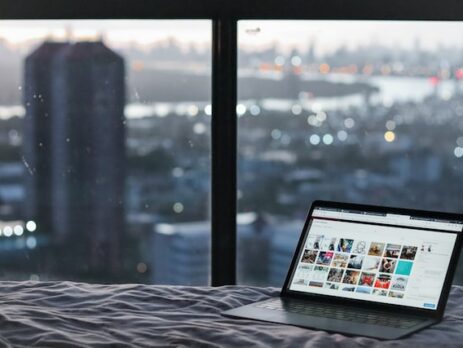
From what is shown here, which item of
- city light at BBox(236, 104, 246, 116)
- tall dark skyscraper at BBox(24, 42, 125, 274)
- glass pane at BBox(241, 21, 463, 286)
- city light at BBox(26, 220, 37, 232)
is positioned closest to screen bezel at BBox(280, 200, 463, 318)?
city light at BBox(236, 104, 246, 116)

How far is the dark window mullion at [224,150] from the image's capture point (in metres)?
3.53

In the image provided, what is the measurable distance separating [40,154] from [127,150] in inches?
14.6

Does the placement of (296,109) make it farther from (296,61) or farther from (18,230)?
(18,230)

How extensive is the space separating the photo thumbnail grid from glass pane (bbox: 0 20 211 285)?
1.46m

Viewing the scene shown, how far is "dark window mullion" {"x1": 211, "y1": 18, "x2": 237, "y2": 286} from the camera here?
11.6 ft

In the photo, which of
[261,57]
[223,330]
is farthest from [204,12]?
[223,330]

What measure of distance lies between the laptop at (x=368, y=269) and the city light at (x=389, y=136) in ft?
6.08

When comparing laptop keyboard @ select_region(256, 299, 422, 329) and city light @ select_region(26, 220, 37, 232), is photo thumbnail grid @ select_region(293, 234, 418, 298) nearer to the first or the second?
laptop keyboard @ select_region(256, 299, 422, 329)

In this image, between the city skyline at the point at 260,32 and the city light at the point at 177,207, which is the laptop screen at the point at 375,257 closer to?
the city skyline at the point at 260,32

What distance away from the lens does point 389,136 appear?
13.9 ft

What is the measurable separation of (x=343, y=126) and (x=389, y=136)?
0.21 metres

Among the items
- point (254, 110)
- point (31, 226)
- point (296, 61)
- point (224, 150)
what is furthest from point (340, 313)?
point (31, 226)

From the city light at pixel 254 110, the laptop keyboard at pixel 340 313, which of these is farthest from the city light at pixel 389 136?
the laptop keyboard at pixel 340 313

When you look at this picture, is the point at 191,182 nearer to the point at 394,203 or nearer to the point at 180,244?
the point at 180,244
